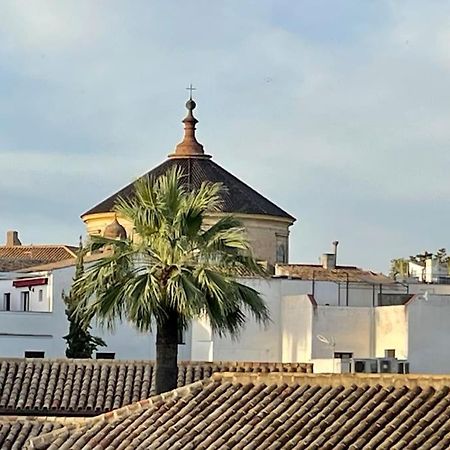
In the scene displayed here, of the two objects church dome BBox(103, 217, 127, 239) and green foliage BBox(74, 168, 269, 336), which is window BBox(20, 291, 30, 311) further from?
green foliage BBox(74, 168, 269, 336)

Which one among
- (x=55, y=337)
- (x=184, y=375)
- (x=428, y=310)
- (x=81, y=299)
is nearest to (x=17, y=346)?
(x=55, y=337)

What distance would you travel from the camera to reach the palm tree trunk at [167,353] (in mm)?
27000

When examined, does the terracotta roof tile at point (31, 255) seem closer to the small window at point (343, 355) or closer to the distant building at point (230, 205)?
the distant building at point (230, 205)

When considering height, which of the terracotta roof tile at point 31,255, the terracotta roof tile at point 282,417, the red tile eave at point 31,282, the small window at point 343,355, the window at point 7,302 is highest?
the terracotta roof tile at point 31,255

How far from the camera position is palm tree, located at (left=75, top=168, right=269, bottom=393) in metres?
26.7

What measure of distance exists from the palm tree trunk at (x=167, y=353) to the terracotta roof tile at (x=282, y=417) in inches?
108

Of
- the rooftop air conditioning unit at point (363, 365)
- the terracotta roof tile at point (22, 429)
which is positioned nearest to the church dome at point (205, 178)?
the rooftop air conditioning unit at point (363, 365)

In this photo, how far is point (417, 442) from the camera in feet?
64.6

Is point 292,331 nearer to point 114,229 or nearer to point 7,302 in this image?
point 114,229

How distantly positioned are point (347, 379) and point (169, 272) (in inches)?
219

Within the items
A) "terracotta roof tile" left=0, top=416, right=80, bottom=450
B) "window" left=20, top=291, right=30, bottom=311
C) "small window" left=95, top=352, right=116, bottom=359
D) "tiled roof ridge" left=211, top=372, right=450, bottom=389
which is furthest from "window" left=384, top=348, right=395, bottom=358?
"tiled roof ridge" left=211, top=372, right=450, bottom=389

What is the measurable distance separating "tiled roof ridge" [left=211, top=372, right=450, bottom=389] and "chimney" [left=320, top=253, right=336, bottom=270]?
5200 cm

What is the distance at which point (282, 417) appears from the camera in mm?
21672

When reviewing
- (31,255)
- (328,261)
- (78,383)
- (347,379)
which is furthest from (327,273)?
(347,379)
